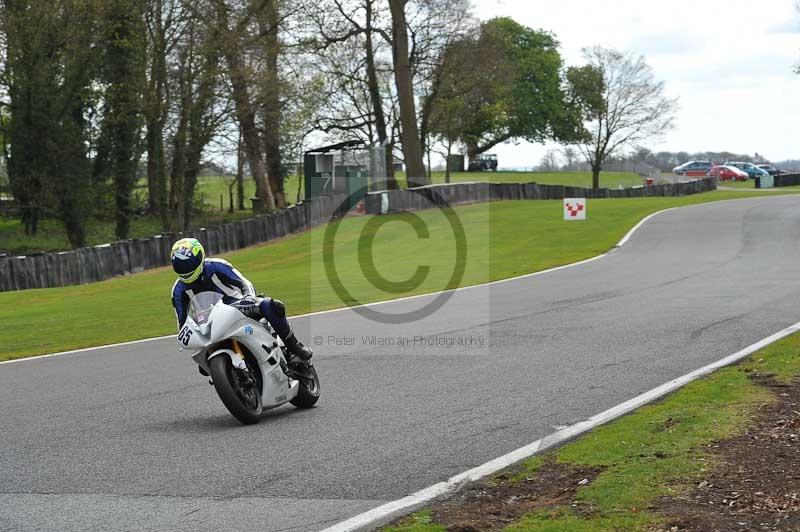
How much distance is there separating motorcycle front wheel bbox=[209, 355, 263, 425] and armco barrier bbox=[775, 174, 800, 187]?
66.8 meters

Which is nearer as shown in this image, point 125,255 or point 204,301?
point 204,301

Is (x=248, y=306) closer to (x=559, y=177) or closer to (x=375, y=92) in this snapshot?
(x=375, y=92)

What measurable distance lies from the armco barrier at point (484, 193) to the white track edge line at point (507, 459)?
32.0 m

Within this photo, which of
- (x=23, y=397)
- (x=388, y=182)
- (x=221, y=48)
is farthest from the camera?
(x=388, y=182)

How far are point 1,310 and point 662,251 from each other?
16.3m

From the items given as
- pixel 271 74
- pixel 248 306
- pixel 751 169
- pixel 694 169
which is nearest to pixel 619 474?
pixel 248 306

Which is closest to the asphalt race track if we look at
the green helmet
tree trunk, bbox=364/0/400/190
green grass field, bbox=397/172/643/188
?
the green helmet

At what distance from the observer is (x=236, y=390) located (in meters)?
9.17

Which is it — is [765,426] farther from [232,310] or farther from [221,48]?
[221,48]

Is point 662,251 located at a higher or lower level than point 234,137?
lower

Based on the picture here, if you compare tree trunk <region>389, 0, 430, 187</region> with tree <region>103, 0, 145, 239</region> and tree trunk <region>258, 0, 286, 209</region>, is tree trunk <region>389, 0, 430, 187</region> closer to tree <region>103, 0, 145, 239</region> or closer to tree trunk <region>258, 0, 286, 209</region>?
tree trunk <region>258, 0, 286, 209</region>

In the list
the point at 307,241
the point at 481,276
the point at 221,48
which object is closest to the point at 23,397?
the point at 481,276

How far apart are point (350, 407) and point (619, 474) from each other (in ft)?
11.8

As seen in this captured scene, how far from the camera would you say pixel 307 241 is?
3828 cm
